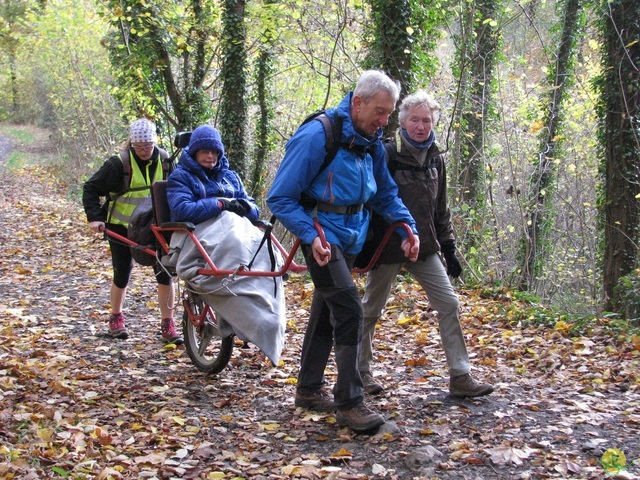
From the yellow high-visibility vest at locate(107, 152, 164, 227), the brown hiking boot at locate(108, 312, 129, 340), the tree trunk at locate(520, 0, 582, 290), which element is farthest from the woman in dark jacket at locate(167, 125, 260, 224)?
the tree trunk at locate(520, 0, 582, 290)

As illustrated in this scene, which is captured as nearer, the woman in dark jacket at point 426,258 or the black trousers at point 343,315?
the black trousers at point 343,315

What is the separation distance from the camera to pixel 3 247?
14328 millimetres

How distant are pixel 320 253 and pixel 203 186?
218 centimetres

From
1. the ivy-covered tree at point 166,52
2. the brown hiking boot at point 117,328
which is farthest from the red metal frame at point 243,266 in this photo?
the ivy-covered tree at point 166,52

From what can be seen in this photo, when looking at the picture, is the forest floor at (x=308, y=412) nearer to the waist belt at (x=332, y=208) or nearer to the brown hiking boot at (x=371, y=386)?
the brown hiking boot at (x=371, y=386)

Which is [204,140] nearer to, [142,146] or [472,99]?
[142,146]

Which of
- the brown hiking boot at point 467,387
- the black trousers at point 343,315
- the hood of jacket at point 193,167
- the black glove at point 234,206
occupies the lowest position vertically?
the brown hiking boot at point 467,387

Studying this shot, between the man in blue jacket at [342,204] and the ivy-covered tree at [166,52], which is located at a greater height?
the ivy-covered tree at [166,52]

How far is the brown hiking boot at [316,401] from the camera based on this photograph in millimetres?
4977

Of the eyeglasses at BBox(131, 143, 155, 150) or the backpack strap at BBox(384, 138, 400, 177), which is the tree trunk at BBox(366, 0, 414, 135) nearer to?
the eyeglasses at BBox(131, 143, 155, 150)

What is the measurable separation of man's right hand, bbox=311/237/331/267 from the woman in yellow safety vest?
3141 millimetres

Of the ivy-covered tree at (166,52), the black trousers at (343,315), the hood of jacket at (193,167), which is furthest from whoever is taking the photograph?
the ivy-covered tree at (166,52)

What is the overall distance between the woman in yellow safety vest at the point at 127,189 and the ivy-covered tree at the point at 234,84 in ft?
21.8

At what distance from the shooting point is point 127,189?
23.3 feet
